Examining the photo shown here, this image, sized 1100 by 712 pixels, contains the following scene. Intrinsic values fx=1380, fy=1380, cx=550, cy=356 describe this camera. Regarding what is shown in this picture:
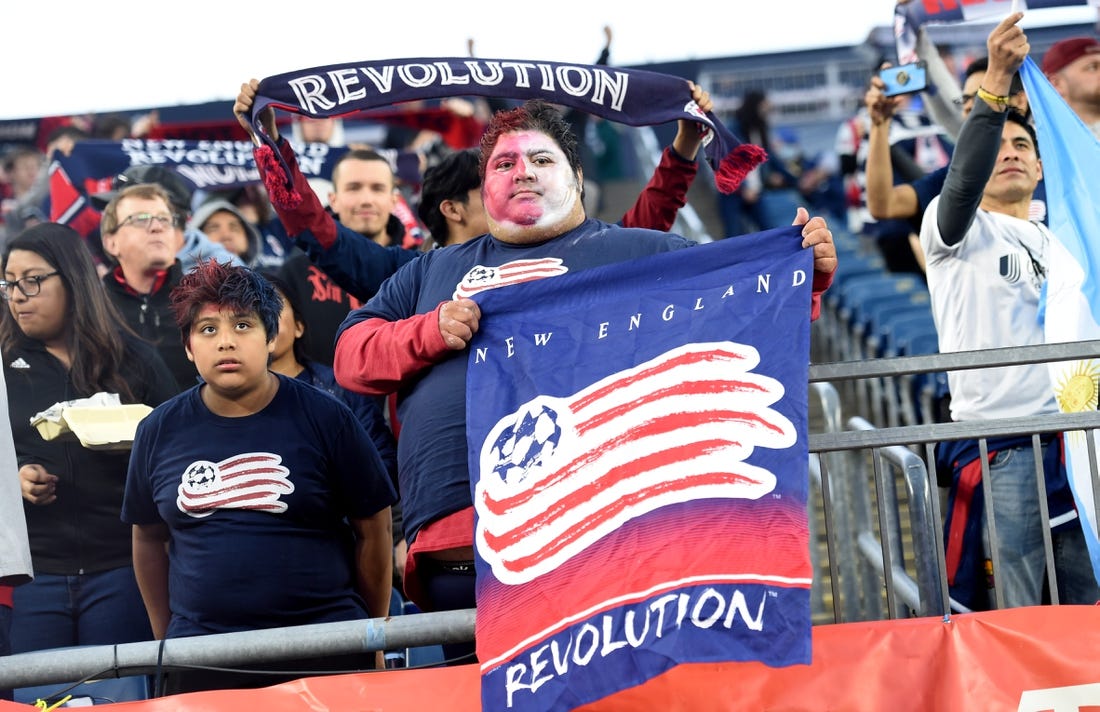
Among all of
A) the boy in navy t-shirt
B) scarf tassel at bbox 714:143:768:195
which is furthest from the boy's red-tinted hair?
scarf tassel at bbox 714:143:768:195

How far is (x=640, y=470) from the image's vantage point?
11.2 feet

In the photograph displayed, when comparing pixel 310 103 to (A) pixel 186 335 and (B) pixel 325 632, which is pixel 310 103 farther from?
(B) pixel 325 632

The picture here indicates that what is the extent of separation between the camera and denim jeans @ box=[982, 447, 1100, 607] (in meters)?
4.30

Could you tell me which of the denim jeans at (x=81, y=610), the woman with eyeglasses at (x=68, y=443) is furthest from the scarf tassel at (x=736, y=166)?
the denim jeans at (x=81, y=610)

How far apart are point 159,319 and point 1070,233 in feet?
11.3

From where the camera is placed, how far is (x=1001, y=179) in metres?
4.94

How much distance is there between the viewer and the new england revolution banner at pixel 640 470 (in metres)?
3.20

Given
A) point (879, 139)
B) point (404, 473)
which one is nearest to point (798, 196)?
point (879, 139)

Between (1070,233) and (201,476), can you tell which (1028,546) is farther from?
(201,476)

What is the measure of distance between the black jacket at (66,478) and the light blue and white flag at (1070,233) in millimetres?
3030

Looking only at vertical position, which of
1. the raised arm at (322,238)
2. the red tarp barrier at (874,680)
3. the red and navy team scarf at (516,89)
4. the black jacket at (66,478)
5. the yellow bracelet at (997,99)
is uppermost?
the red and navy team scarf at (516,89)

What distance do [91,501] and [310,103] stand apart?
152 centimetres

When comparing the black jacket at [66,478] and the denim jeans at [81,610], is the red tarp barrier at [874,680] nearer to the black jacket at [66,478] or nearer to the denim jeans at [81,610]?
the denim jeans at [81,610]

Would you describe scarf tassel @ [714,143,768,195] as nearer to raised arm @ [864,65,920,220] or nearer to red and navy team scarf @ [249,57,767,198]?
red and navy team scarf @ [249,57,767,198]
